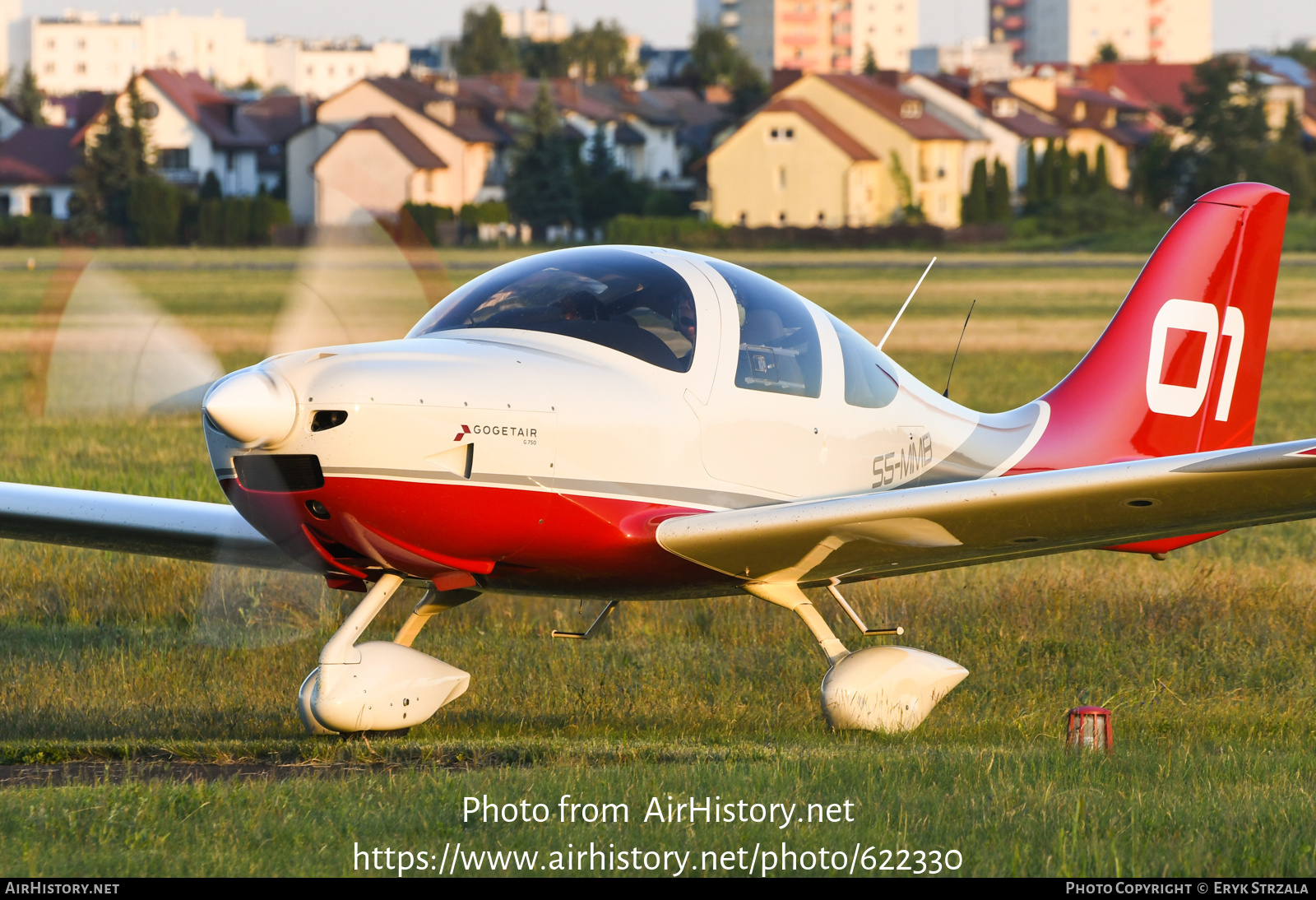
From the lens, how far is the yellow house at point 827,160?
97125 millimetres

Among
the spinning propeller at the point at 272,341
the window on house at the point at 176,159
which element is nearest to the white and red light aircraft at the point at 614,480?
the spinning propeller at the point at 272,341

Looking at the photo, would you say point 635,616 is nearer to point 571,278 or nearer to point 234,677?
point 234,677

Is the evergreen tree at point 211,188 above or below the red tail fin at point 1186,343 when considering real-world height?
below

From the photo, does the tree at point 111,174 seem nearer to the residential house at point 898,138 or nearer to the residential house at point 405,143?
the residential house at point 405,143

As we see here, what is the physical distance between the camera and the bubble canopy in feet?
24.4

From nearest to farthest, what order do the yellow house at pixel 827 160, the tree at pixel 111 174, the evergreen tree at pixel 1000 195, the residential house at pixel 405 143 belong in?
the residential house at pixel 405 143, the tree at pixel 111 174, the yellow house at pixel 827 160, the evergreen tree at pixel 1000 195

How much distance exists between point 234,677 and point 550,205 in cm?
8568

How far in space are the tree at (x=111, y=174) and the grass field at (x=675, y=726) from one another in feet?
252

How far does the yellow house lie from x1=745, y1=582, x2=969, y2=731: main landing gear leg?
9061 centimetres

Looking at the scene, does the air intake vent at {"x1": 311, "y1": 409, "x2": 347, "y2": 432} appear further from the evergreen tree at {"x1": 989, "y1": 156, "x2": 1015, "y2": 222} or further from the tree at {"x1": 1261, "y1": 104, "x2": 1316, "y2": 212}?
the evergreen tree at {"x1": 989, "y1": 156, "x2": 1015, "y2": 222}

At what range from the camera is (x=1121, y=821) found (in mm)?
5820

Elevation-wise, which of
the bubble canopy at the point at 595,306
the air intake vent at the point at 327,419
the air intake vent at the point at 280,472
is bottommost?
the air intake vent at the point at 280,472

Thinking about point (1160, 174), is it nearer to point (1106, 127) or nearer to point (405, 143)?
point (1106, 127)

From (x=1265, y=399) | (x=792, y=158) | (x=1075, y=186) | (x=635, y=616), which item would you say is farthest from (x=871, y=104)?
(x=635, y=616)
